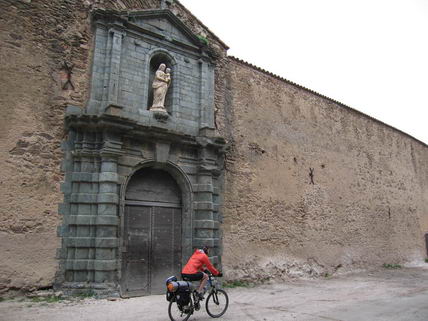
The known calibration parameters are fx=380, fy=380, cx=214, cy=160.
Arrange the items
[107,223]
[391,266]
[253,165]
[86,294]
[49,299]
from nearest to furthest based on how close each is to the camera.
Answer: [49,299]
[86,294]
[107,223]
[253,165]
[391,266]

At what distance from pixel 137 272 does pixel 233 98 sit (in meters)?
5.25

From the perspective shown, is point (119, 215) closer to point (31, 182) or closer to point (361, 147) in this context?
point (31, 182)

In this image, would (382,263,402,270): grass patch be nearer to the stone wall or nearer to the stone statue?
the stone wall

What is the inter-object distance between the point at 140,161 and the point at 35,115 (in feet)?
7.15

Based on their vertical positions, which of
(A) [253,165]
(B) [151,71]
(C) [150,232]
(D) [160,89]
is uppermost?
(B) [151,71]

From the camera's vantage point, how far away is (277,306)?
6.59 meters

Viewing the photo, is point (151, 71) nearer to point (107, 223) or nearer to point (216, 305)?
point (107, 223)

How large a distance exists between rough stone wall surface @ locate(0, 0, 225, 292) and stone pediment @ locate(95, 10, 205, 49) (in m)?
0.69

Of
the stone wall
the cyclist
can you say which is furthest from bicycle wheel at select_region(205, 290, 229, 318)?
the stone wall

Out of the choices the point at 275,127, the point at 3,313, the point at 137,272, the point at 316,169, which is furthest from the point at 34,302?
the point at 316,169

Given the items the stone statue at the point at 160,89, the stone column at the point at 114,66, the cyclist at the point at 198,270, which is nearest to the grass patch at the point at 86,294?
the cyclist at the point at 198,270

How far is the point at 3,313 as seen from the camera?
18.0 feet

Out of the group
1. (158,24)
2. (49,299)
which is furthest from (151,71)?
(49,299)

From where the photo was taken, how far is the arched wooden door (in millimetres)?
7711
